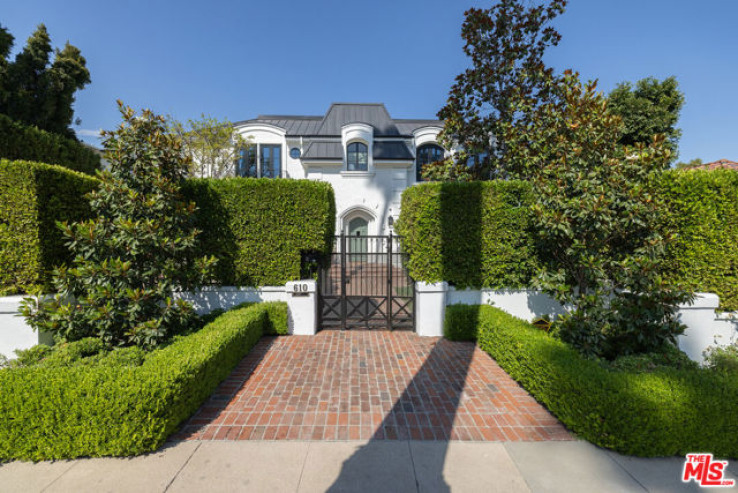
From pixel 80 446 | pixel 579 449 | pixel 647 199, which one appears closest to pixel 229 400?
pixel 80 446

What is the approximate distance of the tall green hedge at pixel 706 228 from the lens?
5781mm

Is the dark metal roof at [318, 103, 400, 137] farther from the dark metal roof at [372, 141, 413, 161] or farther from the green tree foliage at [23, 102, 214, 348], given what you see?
the green tree foliage at [23, 102, 214, 348]

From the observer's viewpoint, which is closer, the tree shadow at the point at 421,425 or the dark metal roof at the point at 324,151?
the tree shadow at the point at 421,425

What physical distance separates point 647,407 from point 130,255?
822 centimetres

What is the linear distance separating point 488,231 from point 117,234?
783cm

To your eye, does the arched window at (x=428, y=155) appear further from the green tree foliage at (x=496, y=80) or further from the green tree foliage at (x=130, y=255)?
the green tree foliage at (x=130, y=255)

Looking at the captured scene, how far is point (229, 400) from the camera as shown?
449 centimetres

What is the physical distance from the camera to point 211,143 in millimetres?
17344

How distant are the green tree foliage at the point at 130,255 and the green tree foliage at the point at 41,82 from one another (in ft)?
39.5

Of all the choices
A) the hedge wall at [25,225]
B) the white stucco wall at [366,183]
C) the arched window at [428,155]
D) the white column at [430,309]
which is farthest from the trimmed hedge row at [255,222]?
the arched window at [428,155]

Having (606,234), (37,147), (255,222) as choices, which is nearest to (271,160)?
(37,147)

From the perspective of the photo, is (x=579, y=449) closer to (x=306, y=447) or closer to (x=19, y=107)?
(x=306, y=447)

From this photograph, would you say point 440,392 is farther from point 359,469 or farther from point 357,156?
point 357,156

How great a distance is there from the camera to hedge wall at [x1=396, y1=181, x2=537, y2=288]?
703cm
